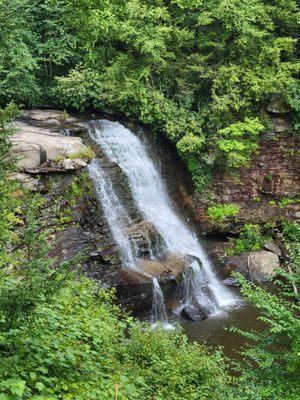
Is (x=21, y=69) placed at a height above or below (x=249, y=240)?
above

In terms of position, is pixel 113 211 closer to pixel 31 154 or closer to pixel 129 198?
pixel 129 198

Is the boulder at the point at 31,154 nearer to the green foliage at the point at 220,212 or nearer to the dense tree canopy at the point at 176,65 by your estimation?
the dense tree canopy at the point at 176,65

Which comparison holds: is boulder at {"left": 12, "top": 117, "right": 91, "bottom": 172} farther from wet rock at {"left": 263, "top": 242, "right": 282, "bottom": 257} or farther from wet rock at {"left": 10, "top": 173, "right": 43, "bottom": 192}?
wet rock at {"left": 263, "top": 242, "right": 282, "bottom": 257}

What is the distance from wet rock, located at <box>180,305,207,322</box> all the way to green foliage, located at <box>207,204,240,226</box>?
4.47 metres

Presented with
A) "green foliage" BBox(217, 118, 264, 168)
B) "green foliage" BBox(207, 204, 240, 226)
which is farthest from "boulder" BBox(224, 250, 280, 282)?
"green foliage" BBox(217, 118, 264, 168)

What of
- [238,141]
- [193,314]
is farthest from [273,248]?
[193,314]

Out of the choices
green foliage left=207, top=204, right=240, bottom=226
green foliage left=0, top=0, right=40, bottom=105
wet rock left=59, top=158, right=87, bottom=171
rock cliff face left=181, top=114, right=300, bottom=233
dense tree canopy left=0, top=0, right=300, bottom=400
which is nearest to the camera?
wet rock left=59, top=158, right=87, bottom=171

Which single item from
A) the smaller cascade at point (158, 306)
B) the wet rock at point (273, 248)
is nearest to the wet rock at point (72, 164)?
the smaller cascade at point (158, 306)

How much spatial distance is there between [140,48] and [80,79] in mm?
2404

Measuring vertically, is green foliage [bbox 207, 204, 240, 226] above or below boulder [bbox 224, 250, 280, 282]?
above

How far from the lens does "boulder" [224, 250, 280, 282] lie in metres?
14.0

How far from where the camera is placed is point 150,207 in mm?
13922

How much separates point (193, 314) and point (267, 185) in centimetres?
692

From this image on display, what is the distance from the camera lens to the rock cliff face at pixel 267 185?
15.6 m
